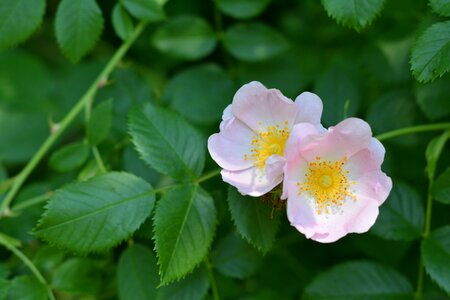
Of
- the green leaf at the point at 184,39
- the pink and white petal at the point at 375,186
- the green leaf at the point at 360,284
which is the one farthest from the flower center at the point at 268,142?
the green leaf at the point at 184,39

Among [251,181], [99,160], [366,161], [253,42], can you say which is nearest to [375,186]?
[366,161]

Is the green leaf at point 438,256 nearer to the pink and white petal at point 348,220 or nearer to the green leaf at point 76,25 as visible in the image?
the pink and white petal at point 348,220

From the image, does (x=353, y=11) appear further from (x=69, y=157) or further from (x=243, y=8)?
(x=69, y=157)

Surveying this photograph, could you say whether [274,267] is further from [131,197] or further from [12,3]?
[12,3]

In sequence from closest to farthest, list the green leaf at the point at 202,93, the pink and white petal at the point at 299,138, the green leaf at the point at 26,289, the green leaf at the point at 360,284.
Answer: the pink and white petal at the point at 299,138 < the green leaf at the point at 26,289 < the green leaf at the point at 360,284 < the green leaf at the point at 202,93

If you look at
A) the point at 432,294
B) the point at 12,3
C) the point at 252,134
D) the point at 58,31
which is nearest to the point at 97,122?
the point at 58,31

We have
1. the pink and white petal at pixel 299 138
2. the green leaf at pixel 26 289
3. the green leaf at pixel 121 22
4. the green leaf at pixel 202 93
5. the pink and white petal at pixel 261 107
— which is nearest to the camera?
the pink and white petal at pixel 299 138
